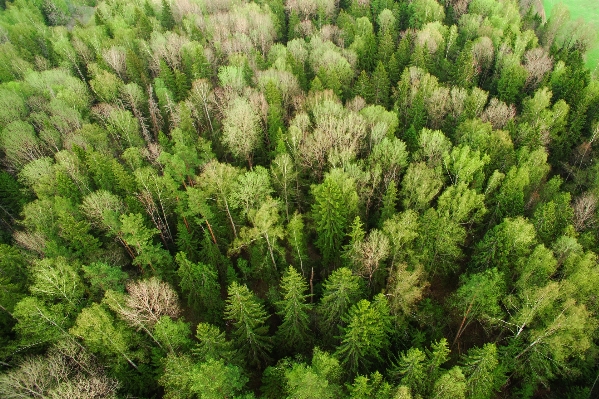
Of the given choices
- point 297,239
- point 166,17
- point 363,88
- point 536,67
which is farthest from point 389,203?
point 166,17

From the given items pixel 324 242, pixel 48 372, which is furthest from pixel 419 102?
pixel 48 372

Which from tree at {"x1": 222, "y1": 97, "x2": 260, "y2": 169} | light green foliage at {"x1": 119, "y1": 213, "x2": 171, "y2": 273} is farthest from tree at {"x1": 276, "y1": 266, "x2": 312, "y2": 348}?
tree at {"x1": 222, "y1": 97, "x2": 260, "y2": 169}

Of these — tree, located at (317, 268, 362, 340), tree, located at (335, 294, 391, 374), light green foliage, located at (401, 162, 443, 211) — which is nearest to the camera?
tree, located at (335, 294, 391, 374)

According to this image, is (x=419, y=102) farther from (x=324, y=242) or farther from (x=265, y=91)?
(x=324, y=242)

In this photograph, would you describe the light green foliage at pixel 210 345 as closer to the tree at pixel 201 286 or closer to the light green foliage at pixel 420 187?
the tree at pixel 201 286

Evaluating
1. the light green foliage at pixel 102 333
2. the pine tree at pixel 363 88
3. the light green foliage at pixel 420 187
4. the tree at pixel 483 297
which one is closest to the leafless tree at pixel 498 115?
the pine tree at pixel 363 88

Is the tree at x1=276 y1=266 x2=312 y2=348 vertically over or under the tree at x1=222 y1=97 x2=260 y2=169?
under

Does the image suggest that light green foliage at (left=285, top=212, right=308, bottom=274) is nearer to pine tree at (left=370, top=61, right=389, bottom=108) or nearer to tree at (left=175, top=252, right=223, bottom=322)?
tree at (left=175, top=252, right=223, bottom=322)
